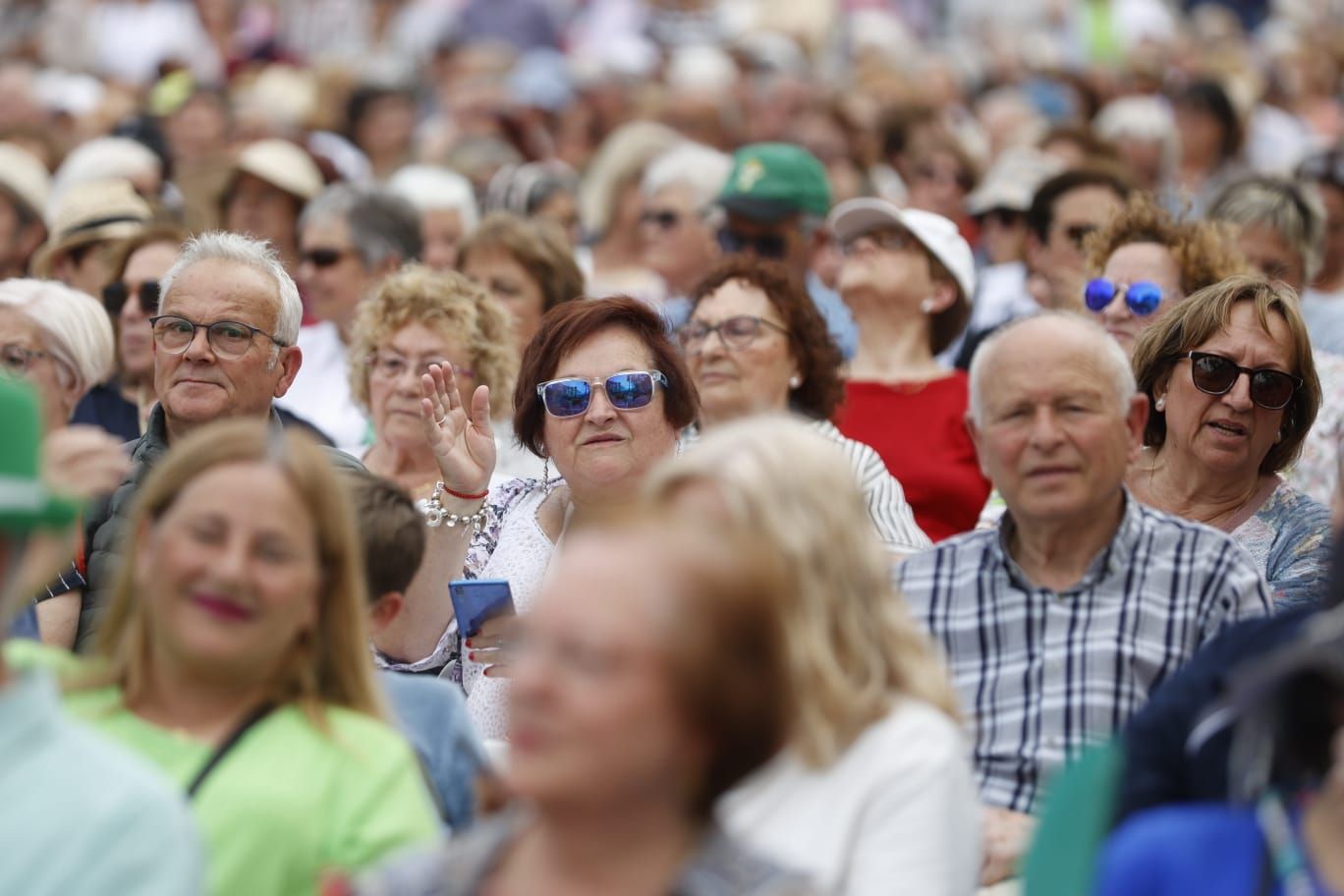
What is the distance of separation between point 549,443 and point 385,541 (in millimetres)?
1258

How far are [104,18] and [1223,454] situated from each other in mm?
12318

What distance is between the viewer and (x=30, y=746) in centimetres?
304

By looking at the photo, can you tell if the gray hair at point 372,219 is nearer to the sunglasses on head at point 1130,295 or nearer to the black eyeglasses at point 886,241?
the black eyeglasses at point 886,241

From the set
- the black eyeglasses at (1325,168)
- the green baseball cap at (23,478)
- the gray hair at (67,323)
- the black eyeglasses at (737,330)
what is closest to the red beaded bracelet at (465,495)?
the black eyeglasses at (737,330)

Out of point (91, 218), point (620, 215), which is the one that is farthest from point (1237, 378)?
point (91, 218)

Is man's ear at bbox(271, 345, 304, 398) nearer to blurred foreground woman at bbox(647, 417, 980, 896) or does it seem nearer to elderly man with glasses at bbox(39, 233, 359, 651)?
elderly man with glasses at bbox(39, 233, 359, 651)

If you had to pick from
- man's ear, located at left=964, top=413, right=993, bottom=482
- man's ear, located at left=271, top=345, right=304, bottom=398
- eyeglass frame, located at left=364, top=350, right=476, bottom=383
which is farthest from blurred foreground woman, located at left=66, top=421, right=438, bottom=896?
eyeglass frame, located at left=364, top=350, right=476, bottom=383

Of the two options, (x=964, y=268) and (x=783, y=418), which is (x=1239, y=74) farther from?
(x=783, y=418)

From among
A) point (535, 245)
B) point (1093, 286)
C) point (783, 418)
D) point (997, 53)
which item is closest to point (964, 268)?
point (1093, 286)

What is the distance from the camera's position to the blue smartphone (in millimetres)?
4727

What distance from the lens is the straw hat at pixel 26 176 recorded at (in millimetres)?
9469

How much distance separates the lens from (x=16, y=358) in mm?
6219

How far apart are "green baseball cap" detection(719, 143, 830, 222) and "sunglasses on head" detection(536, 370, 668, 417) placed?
2.92 meters

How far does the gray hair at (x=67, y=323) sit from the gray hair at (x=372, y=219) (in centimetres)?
188
